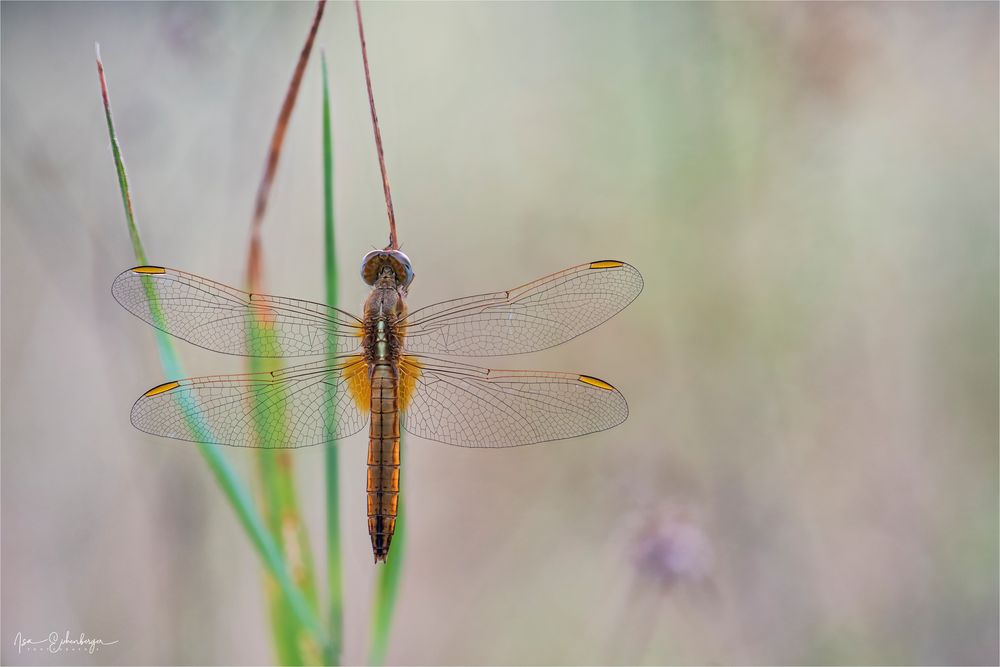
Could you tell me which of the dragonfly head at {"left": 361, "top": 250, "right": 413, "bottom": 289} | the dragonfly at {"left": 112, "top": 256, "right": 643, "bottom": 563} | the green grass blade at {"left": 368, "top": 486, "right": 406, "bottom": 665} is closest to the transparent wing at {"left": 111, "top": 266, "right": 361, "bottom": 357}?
the dragonfly at {"left": 112, "top": 256, "right": 643, "bottom": 563}

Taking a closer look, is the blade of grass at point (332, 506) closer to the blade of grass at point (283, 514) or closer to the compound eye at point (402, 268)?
the blade of grass at point (283, 514)

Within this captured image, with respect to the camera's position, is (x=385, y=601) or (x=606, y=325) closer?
(x=385, y=601)

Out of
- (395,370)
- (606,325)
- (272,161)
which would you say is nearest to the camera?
(272,161)

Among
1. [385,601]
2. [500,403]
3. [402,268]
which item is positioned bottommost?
[385,601]

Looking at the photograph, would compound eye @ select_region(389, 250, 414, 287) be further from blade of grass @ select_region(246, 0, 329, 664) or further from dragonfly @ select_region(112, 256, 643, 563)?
blade of grass @ select_region(246, 0, 329, 664)

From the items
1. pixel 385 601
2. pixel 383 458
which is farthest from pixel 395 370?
pixel 385 601

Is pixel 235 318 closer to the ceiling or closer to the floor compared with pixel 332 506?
closer to the ceiling

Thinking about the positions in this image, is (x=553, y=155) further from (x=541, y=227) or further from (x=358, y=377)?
(x=358, y=377)

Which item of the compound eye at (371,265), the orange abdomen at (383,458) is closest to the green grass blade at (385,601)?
the orange abdomen at (383,458)

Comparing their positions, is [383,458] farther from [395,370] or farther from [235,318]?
[235,318]
